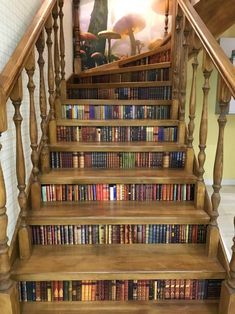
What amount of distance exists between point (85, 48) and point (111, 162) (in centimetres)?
223

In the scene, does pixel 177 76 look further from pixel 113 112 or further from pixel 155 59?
pixel 155 59

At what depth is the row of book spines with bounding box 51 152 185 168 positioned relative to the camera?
1806 millimetres

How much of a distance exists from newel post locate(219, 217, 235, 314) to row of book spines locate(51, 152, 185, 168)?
0.77m

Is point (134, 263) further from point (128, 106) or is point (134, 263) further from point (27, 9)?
point (27, 9)

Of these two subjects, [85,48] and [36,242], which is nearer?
[36,242]

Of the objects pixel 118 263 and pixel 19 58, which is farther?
pixel 118 263

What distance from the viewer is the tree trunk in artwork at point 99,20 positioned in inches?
136

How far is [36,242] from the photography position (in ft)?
4.79

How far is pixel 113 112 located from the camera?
2.15 metres

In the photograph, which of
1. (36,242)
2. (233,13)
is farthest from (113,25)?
(36,242)

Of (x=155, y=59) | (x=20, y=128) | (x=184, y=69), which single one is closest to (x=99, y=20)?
(x=155, y=59)

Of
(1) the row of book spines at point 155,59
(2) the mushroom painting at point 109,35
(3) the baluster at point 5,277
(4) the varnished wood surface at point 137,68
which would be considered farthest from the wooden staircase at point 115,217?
(2) the mushroom painting at point 109,35

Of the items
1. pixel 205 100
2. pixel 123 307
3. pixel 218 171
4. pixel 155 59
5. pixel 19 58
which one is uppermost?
pixel 155 59

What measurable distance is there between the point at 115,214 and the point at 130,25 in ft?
9.48
